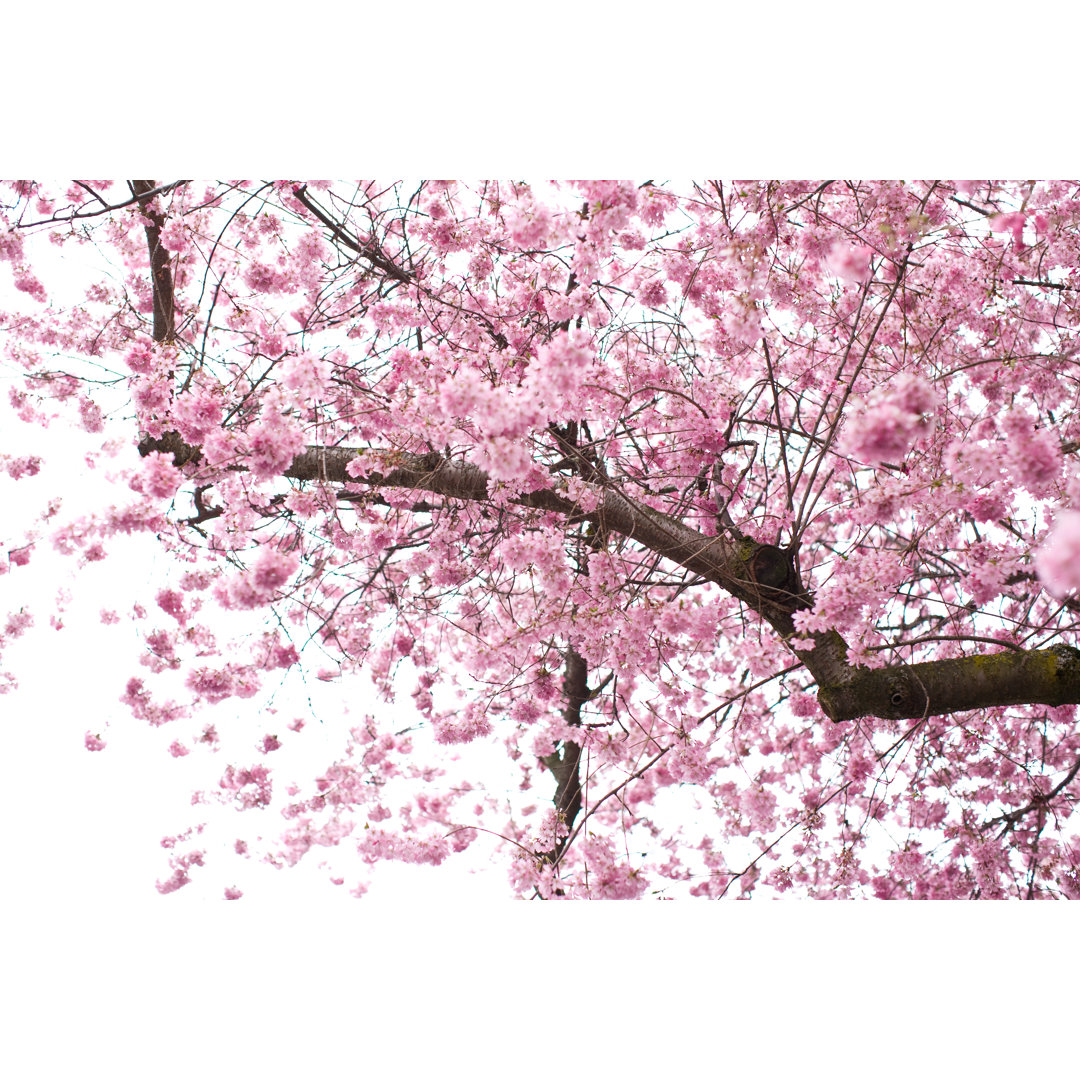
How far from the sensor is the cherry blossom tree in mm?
2098

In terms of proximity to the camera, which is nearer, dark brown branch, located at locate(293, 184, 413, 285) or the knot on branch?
the knot on branch

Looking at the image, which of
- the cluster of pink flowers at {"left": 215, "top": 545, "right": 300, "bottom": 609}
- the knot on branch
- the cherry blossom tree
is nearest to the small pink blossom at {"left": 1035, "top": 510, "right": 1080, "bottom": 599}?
the cherry blossom tree

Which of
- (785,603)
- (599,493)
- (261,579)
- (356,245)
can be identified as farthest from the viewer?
(356,245)

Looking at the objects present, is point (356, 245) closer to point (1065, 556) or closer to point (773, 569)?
point (773, 569)

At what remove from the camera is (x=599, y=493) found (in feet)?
7.07

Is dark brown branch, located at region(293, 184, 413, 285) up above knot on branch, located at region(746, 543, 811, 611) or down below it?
above

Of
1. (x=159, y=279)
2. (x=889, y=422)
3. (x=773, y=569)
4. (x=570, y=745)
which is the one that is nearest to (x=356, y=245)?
(x=159, y=279)

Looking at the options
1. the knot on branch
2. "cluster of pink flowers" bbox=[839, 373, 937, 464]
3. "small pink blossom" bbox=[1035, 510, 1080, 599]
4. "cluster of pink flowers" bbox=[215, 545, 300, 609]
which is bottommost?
"small pink blossom" bbox=[1035, 510, 1080, 599]

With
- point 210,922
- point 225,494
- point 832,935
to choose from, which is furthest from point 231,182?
point 832,935

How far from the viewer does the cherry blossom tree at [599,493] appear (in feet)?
6.88

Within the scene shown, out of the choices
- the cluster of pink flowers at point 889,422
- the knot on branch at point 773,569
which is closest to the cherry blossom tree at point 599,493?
the knot on branch at point 773,569

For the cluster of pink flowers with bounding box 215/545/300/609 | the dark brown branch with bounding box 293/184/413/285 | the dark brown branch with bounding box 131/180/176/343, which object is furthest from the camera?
the dark brown branch with bounding box 131/180/176/343

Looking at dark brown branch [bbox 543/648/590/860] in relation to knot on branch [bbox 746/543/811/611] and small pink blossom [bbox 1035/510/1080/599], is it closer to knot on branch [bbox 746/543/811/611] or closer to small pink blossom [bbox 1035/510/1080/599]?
knot on branch [bbox 746/543/811/611]

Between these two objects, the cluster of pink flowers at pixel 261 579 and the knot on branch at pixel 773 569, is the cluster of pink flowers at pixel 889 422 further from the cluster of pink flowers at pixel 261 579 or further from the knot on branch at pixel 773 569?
the cluster of pink flowers at pixel 261 579
